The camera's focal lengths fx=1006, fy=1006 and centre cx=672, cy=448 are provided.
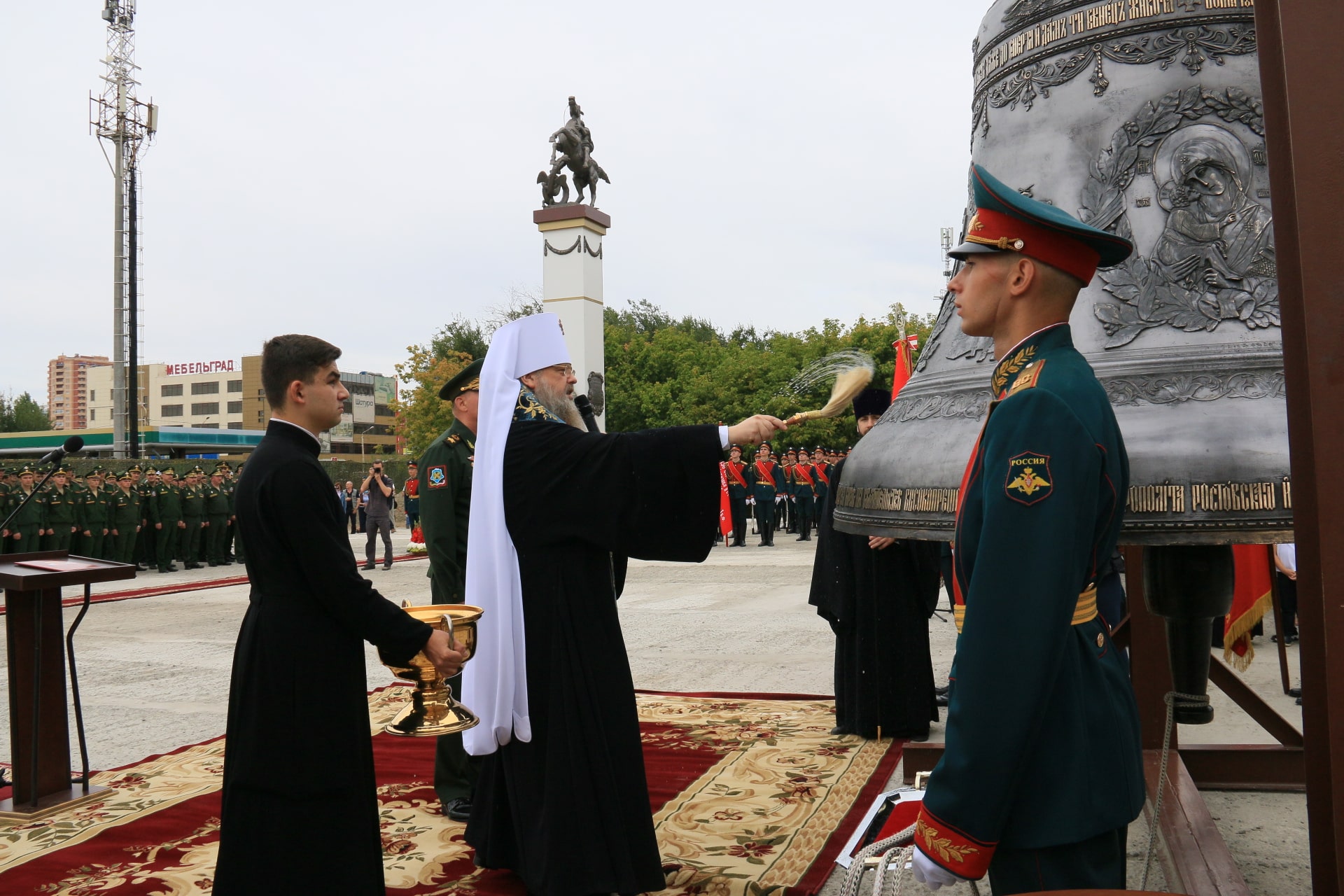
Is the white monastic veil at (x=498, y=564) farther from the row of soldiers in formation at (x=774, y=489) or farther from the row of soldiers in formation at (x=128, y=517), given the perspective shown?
the row of soldiers in formation at (x=774, y=489)

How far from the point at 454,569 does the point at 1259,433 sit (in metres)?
3.35

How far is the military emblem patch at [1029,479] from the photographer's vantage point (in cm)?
149

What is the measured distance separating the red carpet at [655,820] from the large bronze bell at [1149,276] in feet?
6.21

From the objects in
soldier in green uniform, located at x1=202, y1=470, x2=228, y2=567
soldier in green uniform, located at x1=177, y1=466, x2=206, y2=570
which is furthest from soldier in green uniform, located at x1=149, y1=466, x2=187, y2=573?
soldier in green uniform, located at x1=202, y1=470, x2=228, y2=567

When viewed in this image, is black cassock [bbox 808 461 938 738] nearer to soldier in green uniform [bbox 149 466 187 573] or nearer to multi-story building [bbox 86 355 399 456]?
soldier in green uniform [bbox 149 466 187 573]

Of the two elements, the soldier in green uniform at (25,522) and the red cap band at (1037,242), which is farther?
the soldier in green uniform at (25,522)

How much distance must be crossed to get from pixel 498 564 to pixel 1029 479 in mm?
2046

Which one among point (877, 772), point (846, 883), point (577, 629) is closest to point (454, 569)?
point (577, 629)

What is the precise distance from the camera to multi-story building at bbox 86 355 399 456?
8731 cm

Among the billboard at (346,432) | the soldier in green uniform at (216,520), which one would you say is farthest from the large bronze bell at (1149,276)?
the billboard at (346,432)

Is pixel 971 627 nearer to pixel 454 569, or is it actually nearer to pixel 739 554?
pixel 454 569

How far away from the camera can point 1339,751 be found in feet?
3.67

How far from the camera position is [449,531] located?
171 inches

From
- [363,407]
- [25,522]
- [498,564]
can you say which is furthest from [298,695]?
[363,407]
